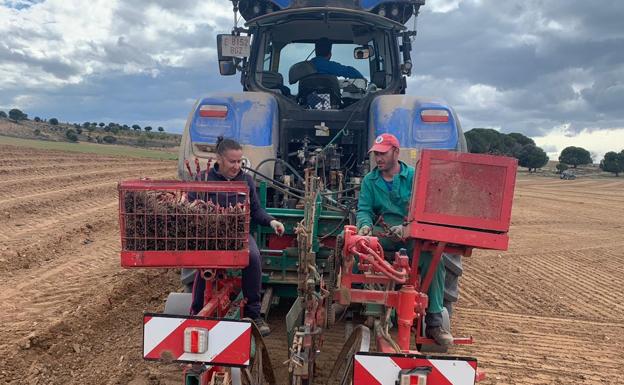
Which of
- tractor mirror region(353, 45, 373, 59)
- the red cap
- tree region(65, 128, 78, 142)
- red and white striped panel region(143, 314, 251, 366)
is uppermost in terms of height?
tractor mirror region(353, 45, 373, 59)

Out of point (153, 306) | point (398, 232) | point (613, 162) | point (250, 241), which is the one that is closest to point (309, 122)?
point (250, 241)

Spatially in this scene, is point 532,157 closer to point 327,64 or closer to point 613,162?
point 613,162

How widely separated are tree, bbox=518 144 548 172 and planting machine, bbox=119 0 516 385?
39.1 m

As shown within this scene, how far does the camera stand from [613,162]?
39938mm

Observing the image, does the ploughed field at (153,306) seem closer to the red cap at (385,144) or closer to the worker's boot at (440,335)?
the worker's boot at (440,335)

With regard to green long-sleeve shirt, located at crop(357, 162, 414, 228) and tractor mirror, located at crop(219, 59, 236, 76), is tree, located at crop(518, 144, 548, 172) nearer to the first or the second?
tractor mirror, located at crop(219, 59, 236, 76)

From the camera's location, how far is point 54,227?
9258 millimetres

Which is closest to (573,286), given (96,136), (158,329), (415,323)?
(415,323)

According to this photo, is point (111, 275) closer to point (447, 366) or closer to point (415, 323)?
point (415, 323)

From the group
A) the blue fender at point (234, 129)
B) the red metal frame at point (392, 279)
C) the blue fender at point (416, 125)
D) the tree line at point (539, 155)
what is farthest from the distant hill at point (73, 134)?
the red metal frame at point (392, 279)

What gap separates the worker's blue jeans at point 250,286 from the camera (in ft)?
11.5

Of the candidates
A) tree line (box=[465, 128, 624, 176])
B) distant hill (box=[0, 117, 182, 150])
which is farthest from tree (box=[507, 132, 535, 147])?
distant hill (box=[0, 117, 182, 150])

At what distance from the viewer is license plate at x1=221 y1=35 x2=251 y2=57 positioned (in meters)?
5.65

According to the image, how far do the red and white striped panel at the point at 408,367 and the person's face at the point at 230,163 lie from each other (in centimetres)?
169
